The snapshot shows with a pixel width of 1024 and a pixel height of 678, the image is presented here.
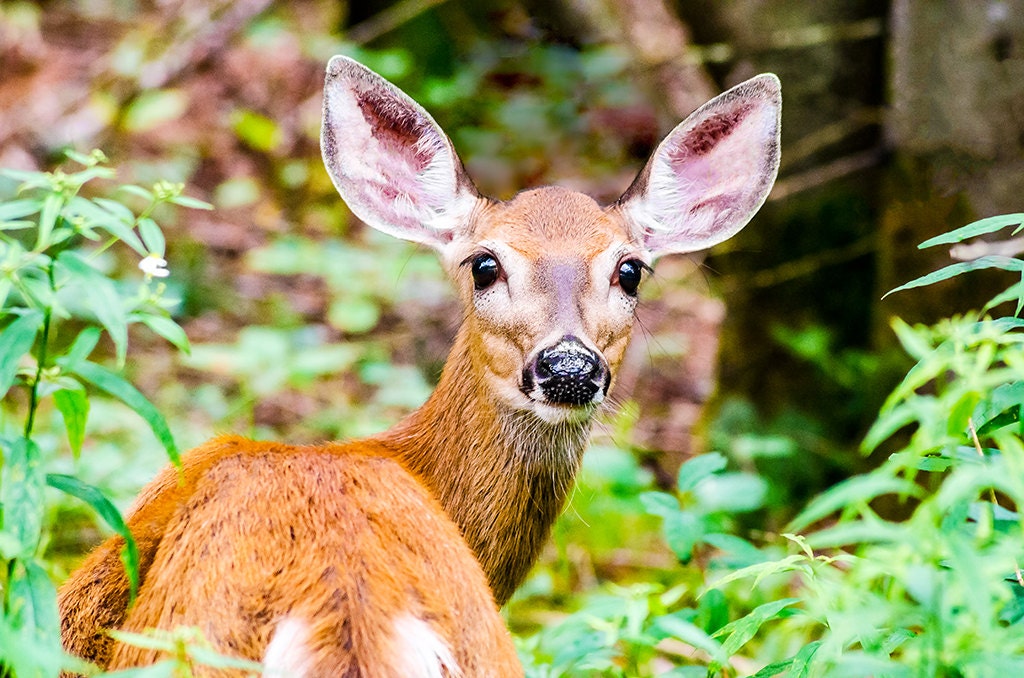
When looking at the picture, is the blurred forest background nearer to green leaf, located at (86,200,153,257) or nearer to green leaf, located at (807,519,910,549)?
green leaf, located at (86,200,153,257)

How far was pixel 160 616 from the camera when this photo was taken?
2336 mm

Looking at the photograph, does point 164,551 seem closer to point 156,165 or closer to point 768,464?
point 768,464

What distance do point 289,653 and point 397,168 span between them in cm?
223

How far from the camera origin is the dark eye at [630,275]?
3.78 metres

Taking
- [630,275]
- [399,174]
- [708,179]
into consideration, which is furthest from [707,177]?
[399,174]

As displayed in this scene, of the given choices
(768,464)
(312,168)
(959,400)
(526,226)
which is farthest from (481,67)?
(959,400)

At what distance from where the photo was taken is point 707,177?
4.21 m

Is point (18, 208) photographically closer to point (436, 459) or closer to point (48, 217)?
point (48, 217)

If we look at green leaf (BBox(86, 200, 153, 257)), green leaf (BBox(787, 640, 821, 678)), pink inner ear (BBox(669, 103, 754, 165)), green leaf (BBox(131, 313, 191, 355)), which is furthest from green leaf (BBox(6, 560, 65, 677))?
pink inner ear (BBox(669, 103, 754, 165))

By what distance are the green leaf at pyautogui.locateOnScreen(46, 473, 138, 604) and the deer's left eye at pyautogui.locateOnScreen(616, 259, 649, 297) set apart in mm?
1886

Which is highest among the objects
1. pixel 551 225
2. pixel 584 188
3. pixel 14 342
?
pixel 551 225

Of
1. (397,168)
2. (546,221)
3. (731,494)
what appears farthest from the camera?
(731,494)

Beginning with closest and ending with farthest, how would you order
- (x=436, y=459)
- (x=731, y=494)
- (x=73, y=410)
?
1. (x=73, y=410)
2. (x=436, y=459)
3. (x=731, y=494)

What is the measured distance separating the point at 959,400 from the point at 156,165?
7.06 metres
